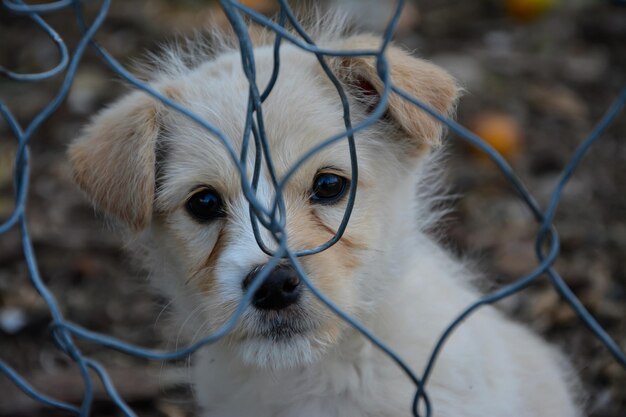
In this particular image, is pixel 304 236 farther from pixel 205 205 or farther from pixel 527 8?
pixel 527 8

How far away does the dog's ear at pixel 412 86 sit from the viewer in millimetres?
2936

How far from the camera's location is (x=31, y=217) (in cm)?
575

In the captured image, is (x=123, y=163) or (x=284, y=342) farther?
(x=123, y=163)

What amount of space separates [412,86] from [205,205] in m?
0.93

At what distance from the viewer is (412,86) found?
2.94 m

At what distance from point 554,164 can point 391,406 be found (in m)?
3.36

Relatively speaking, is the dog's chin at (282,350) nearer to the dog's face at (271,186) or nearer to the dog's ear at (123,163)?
the dog's face at (271,186)

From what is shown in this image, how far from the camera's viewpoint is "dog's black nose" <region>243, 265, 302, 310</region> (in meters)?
2.62

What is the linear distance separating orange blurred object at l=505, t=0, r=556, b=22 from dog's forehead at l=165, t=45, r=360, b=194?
14.2 ft

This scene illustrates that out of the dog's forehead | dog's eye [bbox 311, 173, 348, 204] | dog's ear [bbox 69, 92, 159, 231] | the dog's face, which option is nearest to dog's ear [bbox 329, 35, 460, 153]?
the dog's face

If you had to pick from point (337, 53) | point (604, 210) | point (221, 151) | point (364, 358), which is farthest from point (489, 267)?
point (337, 53)

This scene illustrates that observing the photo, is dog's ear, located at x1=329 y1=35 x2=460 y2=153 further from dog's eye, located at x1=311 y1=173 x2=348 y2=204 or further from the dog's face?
dog's eye, located at x1=311 y1=173 x2=348 y2=204

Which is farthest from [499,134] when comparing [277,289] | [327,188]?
[277,289]

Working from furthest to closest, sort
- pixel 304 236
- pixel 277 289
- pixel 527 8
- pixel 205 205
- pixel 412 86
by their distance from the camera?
pixel 527 8, pixel 205 205, pixel 412 86, pixel 304 236, pixel 277 289
